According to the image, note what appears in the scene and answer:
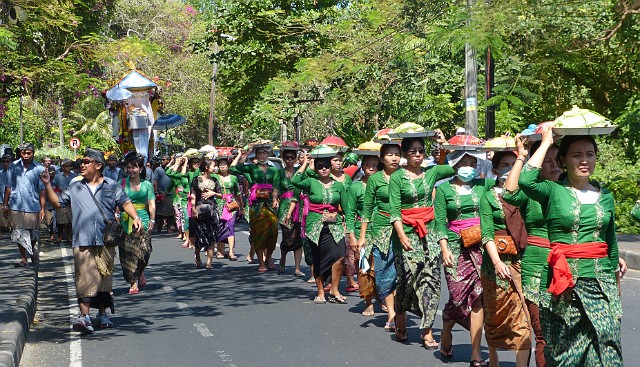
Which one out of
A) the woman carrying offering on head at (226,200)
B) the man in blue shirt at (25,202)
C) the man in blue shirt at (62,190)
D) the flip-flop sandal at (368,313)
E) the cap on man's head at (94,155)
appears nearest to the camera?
the cap on man's head at (94,155)

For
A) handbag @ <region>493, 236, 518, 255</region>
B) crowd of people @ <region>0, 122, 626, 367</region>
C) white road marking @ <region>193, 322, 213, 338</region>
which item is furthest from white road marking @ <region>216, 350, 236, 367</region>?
handbag @ <region>493, 236, 518, 255</region>

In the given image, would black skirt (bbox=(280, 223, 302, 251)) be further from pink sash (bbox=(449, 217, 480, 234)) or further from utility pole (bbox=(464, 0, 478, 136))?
pink sash (bbox=(449, 217, 480, 234))

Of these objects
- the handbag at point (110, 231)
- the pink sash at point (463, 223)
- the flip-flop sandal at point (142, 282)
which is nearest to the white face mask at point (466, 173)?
the pink sash at point (463, 223)

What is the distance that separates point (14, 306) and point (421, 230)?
478 cm

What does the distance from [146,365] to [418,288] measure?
2379 millimetres

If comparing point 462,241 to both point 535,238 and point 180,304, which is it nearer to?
point 535,238

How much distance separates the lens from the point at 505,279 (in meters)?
7.48

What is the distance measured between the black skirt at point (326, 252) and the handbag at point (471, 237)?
423 cm

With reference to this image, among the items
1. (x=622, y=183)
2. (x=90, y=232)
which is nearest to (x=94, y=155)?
(x=90, y=232)

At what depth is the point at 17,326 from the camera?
1019 cm

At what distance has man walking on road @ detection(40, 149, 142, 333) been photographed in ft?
34.6

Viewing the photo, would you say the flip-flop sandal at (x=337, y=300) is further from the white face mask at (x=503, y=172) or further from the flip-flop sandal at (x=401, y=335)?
the white face mask at (x=503, y=172)

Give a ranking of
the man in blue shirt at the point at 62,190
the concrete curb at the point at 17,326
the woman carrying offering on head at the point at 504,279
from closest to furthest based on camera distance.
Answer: the woman carrying offering on head at the point at 504,279, the concrete curb at the point at 17,326, the man in blue shirt at the point at 62,190

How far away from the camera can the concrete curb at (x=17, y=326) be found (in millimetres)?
8836
